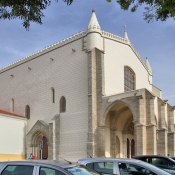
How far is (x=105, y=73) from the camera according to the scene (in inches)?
1099

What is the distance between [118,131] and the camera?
29562mm

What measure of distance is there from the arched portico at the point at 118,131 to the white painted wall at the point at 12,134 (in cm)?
896

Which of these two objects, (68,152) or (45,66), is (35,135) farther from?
(45,66)

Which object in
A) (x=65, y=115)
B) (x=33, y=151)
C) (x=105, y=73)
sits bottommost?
(x=33, y=151)

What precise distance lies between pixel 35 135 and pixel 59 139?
11.1 ft

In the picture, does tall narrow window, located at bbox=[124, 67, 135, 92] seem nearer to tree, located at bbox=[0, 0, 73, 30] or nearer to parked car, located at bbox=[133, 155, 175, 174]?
parked car, located at bbox=[133, 155, 175, 174]

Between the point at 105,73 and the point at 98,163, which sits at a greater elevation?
the point at 105,73

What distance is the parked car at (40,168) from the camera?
5941 millimetres

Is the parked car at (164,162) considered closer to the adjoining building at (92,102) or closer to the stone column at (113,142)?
the adjoining building at (92,102)

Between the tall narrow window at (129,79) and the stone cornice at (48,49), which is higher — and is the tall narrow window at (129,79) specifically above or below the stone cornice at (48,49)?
below

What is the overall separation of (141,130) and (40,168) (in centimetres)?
1880

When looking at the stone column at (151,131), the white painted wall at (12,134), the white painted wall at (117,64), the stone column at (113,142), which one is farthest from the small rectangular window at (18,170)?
the white painted wall at (12,134)

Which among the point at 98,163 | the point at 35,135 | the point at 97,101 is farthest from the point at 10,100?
the point at 98,163

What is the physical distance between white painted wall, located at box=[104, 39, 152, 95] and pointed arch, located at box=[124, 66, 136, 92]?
0.37 metres
